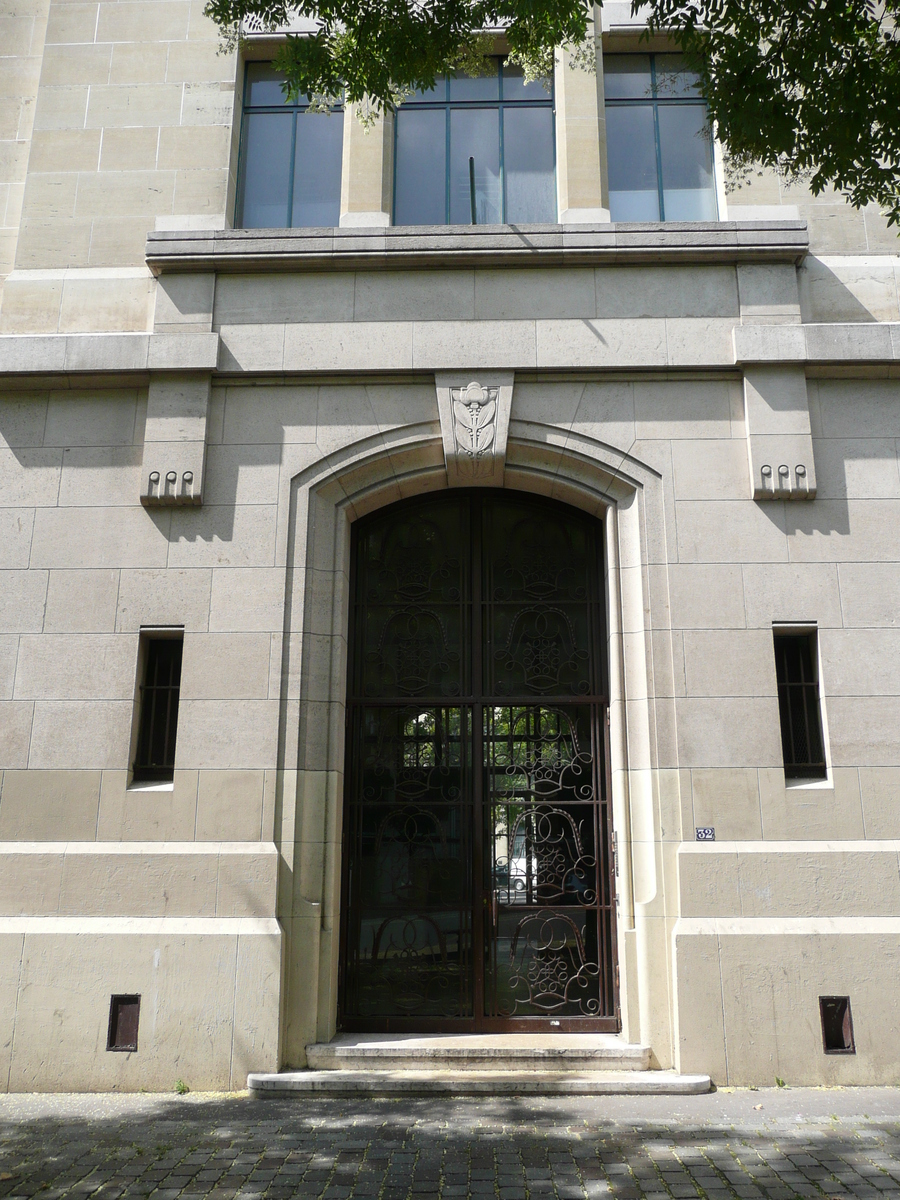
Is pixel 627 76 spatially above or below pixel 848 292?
above

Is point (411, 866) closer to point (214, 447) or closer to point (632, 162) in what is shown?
point (214, 447)

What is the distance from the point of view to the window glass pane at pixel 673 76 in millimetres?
9734

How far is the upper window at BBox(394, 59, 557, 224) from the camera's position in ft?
31.3

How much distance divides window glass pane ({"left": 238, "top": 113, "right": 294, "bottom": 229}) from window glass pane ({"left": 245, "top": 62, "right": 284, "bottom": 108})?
0.58ft

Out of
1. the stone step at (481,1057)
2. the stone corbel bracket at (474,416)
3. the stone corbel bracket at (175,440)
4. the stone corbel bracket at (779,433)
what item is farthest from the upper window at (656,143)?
the stone step at (481,1057)

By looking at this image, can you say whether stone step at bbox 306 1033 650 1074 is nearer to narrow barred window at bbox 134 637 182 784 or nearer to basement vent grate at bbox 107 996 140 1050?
basement vent grate at bbox 107 996 140 1050

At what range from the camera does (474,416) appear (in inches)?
339

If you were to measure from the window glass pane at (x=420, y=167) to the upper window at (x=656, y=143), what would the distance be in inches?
70.8

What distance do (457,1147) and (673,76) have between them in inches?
404

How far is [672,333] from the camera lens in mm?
8672

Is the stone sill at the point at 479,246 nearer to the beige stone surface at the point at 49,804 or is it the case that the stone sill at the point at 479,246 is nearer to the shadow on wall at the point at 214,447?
the shadow on wall at the point at 214,447

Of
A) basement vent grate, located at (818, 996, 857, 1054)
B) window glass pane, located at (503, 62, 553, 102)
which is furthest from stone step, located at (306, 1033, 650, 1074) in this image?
window glass pane, located at (503, 62, 553, 102)

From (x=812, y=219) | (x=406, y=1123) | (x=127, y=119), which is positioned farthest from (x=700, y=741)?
(x=127, y=119)

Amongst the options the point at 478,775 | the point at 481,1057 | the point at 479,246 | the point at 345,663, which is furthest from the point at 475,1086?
the point at 479,246
